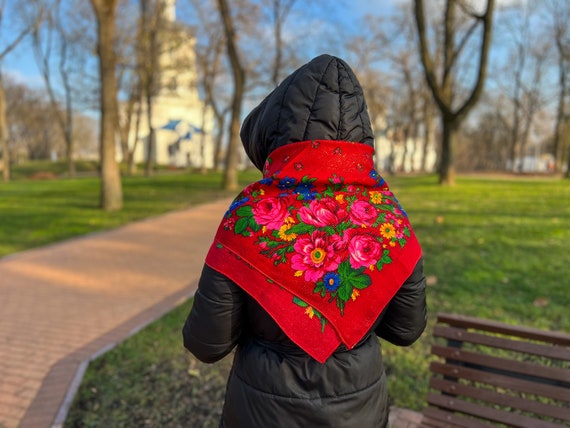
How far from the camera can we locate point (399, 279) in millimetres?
1542

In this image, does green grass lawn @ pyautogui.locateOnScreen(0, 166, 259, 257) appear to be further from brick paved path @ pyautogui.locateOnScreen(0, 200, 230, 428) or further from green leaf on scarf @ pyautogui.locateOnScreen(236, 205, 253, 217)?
green leaf on scarf @ pyautogui.locateOnScreen(236, 205, 253, 217)

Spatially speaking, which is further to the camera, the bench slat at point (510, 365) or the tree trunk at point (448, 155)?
the tree trunk at point (448, 155)

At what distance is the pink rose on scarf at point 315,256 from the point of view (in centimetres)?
144

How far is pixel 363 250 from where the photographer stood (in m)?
1.49

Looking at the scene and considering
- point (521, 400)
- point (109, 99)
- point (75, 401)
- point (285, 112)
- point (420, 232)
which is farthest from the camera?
point (109, 99)

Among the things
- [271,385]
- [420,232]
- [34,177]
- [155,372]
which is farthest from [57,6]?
[271,385]

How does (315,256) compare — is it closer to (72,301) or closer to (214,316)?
(214,316)

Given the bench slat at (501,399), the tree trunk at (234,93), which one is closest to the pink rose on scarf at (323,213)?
the bench slat at (501,399)

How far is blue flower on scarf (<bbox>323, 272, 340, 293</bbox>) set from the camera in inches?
57.3

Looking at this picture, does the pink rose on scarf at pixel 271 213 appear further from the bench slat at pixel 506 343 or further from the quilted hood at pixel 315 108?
the bench slat at pixel 506 343

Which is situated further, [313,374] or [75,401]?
[75,401]

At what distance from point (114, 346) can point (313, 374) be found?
11.0 feet

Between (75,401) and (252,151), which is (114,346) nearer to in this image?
(75,401)

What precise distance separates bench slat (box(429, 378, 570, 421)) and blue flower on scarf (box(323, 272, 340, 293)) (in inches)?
67.2
